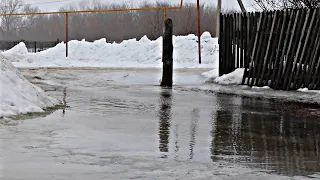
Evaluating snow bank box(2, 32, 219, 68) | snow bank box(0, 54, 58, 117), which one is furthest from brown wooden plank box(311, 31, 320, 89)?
snow bank box(2, 32, 219, 68)

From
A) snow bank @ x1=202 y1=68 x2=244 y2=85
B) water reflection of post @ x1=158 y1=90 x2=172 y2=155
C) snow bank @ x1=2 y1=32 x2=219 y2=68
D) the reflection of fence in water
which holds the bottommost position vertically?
the reflection of fence in water

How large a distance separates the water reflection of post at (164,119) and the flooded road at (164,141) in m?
0.01

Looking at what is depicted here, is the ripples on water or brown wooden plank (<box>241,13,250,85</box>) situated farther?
brown wooden plank (<box>241,13,250,85</box>)

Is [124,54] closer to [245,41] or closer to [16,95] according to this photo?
[245,41]

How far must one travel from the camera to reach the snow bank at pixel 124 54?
31.5 m

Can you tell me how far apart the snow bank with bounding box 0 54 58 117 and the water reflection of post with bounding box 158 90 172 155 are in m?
1.92

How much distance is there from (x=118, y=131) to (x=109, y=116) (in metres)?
1.48

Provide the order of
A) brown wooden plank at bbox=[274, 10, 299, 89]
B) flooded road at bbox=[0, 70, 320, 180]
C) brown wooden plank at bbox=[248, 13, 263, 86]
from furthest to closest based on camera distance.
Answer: brown wooden plank at bbox=[248, 13, 263, 86]
brown wooden plank at bbox=[274, 10, 299, 89]
flooded road at bbox=[0, 70, 320, 180]

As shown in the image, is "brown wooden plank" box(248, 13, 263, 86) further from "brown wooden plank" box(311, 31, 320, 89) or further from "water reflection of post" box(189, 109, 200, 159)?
"water reflection of post" box(189, 109, 200, 159)

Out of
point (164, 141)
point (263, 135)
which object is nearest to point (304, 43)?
point (263, 135)

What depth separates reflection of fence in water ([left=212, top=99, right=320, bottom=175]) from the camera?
5.65 m

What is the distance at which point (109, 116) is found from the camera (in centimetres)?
884

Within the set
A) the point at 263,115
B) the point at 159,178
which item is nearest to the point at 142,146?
the point at 159,178

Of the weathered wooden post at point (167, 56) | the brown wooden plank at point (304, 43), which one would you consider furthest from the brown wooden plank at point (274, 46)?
the weathered wooden post at point (167, 56)
